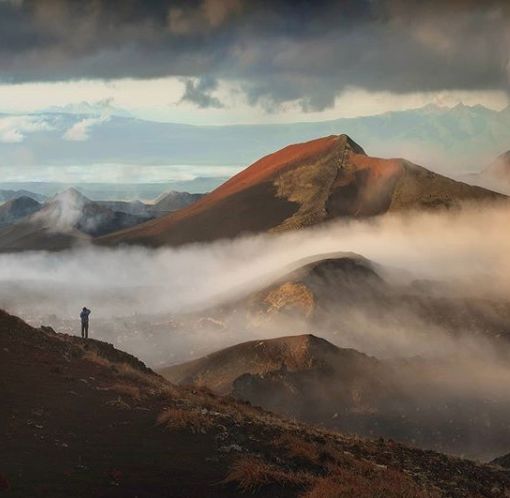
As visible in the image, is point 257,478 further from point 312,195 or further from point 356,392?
point 312,195

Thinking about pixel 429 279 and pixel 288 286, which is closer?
pixel 288 286

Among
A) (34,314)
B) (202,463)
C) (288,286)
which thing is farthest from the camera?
(34,314)

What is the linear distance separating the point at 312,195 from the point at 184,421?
14550cm

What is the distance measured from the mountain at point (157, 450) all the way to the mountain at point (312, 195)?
127752 mm

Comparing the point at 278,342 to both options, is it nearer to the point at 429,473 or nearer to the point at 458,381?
the point at 458,381

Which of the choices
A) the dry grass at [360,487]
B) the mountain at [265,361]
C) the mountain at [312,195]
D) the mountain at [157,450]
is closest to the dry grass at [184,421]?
the mountain at [157,450]

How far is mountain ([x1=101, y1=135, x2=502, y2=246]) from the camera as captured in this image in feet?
502

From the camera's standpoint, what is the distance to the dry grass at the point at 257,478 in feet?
54.3

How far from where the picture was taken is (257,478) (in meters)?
16.7

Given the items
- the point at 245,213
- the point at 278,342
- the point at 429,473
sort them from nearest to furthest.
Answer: the point at 429,473
the point at 278,342
the point at 245,213

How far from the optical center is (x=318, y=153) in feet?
585

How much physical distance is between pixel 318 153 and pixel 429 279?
2391 inches

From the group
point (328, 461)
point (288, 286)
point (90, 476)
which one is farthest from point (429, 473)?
point (288, 286)

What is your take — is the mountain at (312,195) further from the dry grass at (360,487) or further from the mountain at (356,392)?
the dry grass at (360,487)
